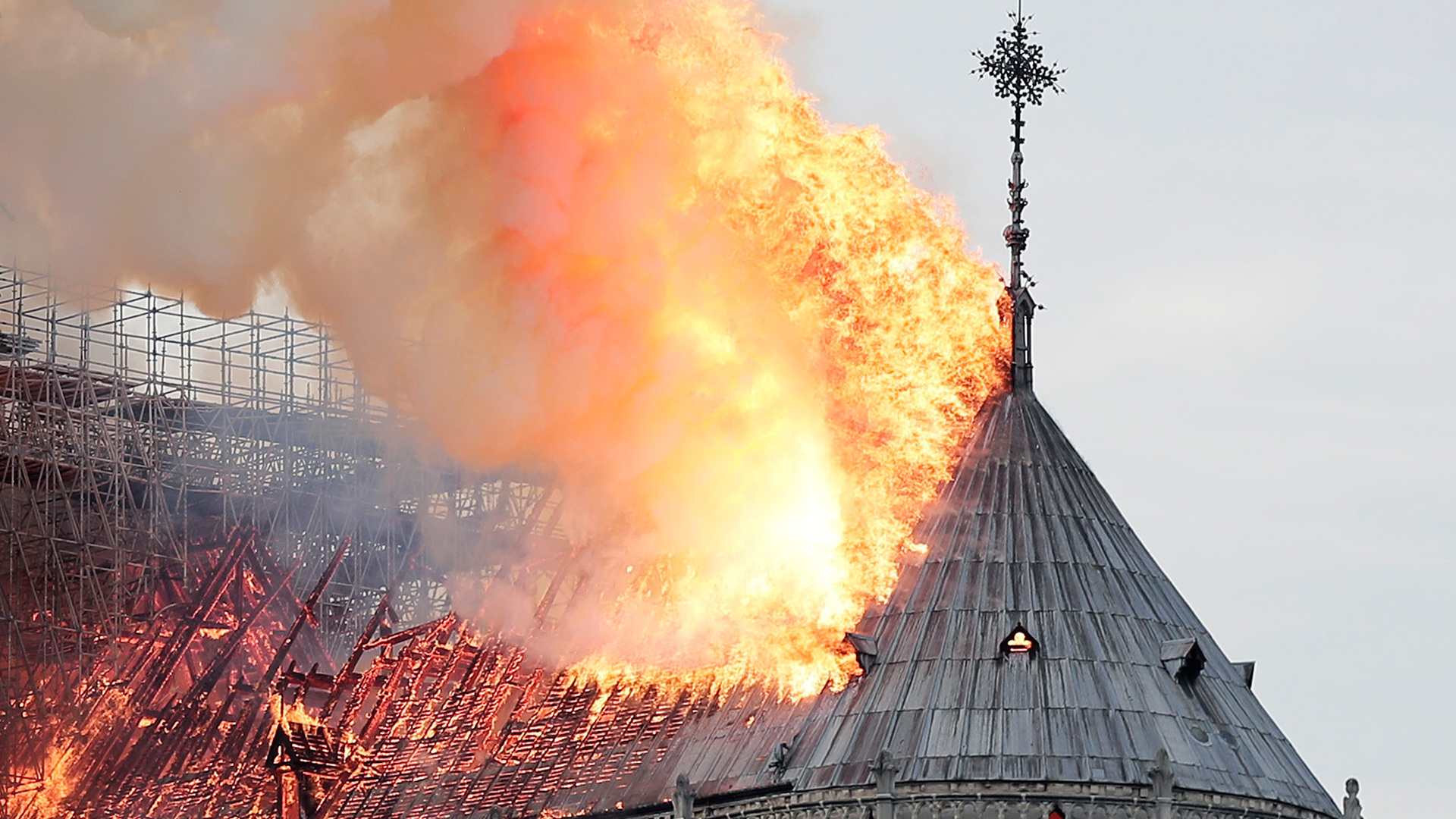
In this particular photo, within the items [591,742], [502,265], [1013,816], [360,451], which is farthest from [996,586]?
[360,451]

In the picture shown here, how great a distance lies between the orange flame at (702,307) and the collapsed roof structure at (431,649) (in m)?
2.41

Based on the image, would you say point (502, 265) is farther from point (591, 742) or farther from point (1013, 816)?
point (1013, 816)

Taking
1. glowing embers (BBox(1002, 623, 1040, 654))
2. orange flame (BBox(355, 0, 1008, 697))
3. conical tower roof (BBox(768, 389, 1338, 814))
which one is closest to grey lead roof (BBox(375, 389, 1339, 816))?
conical tower roof (BBox(768, 389, 1338, 814))

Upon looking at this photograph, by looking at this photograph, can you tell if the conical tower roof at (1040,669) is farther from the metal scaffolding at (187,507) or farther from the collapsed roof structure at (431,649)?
the metal scaffolding at (187,507)

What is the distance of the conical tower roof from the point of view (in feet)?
293

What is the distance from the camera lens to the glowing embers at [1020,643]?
92.2 metres

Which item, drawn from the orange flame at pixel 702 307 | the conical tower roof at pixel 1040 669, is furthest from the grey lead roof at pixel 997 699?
the orange flame at pixel 702 307

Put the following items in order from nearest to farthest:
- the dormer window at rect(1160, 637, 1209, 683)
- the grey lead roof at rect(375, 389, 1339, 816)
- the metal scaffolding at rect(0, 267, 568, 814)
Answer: the grey lead roof at rect(375, 389, 1339, 816), the dormer window at rect(1160, 637, 1209, 683), the metal scaffolding at rect(0, 267, 568, 814)

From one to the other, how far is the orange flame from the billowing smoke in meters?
0.10

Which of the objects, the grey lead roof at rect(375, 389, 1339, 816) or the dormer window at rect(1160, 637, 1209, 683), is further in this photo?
the dormer window at rect(1160, 637, 1209, 683)

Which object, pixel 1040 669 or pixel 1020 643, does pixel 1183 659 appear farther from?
pixel 1020 643

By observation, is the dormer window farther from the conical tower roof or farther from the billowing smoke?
the billowing smoke

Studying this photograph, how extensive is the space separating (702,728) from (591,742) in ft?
17.2

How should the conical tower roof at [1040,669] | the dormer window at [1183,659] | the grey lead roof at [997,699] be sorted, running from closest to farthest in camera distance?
the conical tower roof at [1040,669] → the grey lead roof at [997,699] → the dormer window at [1183,659]
